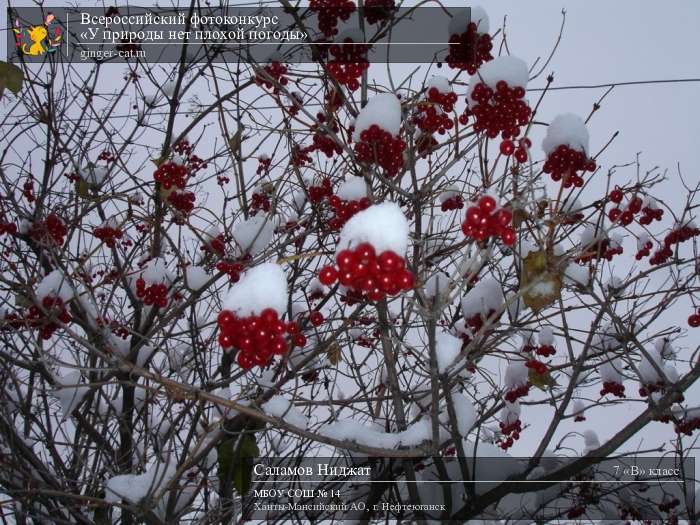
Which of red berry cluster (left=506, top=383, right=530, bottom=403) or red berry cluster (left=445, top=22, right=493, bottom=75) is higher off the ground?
red berry cluster (left=445, top=22, right=493, bottom=75)

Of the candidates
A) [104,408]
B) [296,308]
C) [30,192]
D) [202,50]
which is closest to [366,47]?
[202,50]

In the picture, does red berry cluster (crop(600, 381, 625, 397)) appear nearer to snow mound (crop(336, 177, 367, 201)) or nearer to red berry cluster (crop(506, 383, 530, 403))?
red berry cluster (crop(506, 383, 530, 403))

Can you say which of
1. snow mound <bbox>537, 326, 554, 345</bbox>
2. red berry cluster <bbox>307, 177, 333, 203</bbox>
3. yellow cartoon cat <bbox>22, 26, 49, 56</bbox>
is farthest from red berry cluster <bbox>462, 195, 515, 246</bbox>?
yellow cartoon cat <bbox>22, 26, 49, 56</bbox>

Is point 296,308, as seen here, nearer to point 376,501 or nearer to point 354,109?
point 376,501

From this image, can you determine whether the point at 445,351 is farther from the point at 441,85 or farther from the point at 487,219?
the point at 441,85

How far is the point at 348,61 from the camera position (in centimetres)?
203

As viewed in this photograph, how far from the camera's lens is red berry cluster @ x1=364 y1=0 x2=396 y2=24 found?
1.94 meters

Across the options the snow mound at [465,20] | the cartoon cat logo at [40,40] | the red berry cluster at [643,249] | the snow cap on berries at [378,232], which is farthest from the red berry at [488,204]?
the cartoon cat logo at [40,40]

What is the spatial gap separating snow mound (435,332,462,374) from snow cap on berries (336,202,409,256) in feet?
2.00

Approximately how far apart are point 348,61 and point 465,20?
0.55 meters

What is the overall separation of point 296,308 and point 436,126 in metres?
2.00

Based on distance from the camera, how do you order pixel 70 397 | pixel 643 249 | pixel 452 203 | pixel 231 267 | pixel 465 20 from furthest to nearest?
1. pixel 643 249
2. pixel 452 203
3. pixel 231 267
4. pixel 70 397
5. pixel 465 20

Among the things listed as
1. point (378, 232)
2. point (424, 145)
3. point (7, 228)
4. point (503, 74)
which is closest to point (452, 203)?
point (424, 145)

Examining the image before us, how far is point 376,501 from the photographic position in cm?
252
